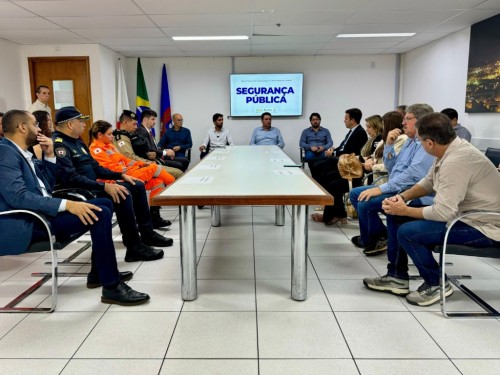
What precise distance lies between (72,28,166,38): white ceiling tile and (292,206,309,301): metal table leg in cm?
432

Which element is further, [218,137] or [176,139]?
[218,137]

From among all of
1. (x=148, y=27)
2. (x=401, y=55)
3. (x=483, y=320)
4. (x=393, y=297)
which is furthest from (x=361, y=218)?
(x=401, y=55)

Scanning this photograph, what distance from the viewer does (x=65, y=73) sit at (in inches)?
265

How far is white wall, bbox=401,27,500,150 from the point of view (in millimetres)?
5219

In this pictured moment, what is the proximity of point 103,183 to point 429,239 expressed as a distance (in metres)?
2.44

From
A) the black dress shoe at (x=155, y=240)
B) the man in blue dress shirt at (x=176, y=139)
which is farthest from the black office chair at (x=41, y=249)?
the man in blue dress shirt at (x=176, y=139)

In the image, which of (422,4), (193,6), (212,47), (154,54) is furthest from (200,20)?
(154,54)

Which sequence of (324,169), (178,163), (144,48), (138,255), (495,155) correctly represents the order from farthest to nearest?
(144,48)
(178,163)
(324,169)
(495,155)
(138,255)

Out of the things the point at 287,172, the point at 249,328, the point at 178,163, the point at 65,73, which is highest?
the point at 65,73

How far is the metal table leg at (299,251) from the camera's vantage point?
243 centimetres

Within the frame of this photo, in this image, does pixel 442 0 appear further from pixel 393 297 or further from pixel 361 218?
pixel 393 297

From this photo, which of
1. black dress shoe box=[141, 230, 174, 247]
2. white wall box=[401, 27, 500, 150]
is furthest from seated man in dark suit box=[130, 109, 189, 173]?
white wall box=[401, 27, 500, 150]

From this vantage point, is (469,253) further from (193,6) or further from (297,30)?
(297,30)

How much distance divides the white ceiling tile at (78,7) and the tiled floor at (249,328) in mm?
2807
